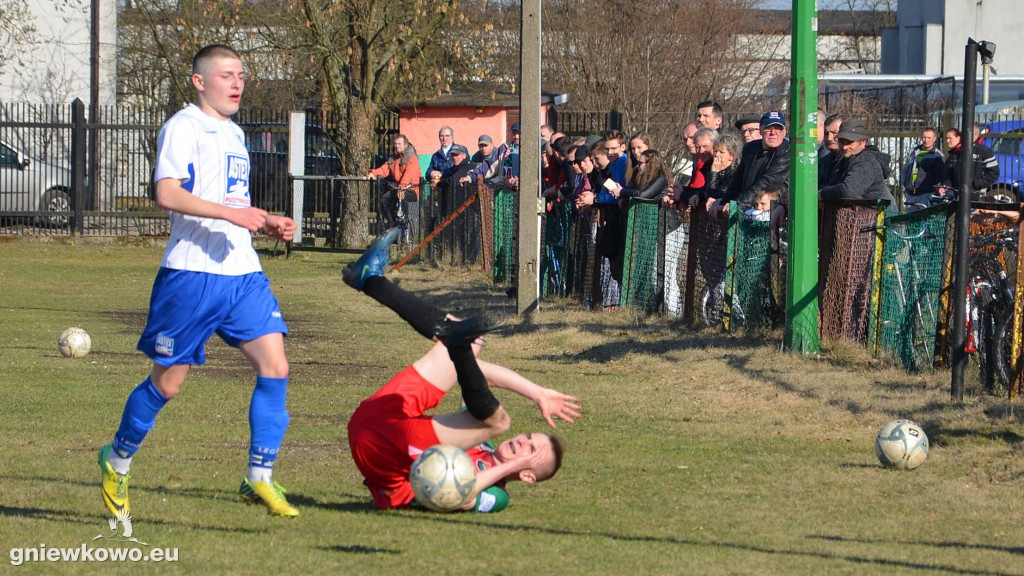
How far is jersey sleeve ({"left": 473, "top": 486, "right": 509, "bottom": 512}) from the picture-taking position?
5.88 meters

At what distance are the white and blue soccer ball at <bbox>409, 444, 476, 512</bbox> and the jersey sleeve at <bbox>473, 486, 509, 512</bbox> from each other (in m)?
0.21

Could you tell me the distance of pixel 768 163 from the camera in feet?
39.5

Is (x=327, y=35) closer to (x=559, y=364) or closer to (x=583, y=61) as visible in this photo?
(x=583, y=61)

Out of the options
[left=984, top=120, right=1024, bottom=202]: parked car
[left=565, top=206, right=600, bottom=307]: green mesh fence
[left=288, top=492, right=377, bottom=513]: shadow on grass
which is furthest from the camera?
[left=984, top=120, right=1024, bottom=202]: parked car

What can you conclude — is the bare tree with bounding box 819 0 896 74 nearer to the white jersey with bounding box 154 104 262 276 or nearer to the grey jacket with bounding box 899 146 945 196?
the grey jacket with bounding box 899 146 945 196

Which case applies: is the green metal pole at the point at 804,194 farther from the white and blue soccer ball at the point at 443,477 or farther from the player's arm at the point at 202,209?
the player's arm at the point at 202,209

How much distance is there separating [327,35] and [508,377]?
21704 millimetres

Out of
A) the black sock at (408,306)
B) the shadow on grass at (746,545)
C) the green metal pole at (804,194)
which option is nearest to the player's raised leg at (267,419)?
the black sock at (408,306)

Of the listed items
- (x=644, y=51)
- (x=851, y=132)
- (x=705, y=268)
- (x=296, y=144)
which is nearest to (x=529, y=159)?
(x=705, y=268)

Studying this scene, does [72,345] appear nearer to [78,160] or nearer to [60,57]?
[78,160]

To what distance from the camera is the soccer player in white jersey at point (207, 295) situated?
5.70 metres

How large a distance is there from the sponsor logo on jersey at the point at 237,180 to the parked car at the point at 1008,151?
39.8ft

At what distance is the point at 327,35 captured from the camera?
87.7ft

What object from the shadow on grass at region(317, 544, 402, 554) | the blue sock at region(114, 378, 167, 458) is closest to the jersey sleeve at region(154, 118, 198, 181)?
the blue sock at region(114, 378, 167, 458)
